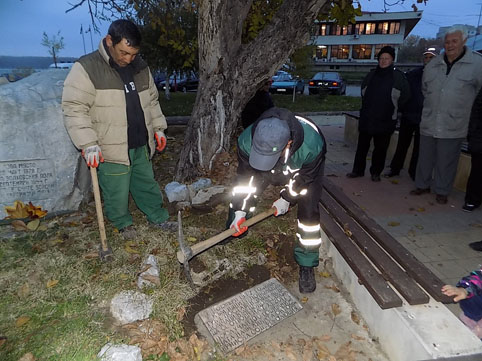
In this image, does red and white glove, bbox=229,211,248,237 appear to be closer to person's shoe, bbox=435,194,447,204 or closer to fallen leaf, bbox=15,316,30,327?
fallen leaf, bbox=15,316,30,327

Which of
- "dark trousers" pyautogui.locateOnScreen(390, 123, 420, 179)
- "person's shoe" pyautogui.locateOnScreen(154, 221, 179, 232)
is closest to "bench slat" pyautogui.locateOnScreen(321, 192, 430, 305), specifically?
"person's shoe" pyautogui.locateOnScreen(154, 221, 179, 232)

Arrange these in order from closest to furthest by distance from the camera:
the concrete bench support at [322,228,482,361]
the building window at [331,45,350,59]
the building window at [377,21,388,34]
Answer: the concrete bench support at [322,228,482,361] < the building window at [377,21,388,34] < the building window at [331,45,350,59]

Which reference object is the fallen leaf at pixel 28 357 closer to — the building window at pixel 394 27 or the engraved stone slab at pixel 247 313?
the engraved stone slab at pixel 247 313

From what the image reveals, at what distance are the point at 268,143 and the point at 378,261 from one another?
1.34 m

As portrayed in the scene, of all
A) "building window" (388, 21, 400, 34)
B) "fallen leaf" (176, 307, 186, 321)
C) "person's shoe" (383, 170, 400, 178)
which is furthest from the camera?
"building window" (388, 21, 400, 34)

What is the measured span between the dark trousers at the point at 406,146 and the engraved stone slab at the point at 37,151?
15.0 ft

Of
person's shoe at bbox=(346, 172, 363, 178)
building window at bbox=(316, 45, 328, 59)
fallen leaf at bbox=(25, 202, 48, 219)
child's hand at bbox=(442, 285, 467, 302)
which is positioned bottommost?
person's shoe at bbox=(346, 172, 363, 178)

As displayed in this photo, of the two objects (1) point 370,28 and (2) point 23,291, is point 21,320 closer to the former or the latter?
(2) point 23,291

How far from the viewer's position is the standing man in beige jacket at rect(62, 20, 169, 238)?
2.85 meters

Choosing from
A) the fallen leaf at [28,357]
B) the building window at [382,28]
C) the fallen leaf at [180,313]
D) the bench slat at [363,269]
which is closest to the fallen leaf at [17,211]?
the fallen leaf at [28,357]

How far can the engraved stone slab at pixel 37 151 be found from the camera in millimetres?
3662

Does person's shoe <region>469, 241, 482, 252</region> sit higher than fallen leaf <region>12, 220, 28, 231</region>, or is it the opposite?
fallen leaf <region>12, 220, 28, 231</region>

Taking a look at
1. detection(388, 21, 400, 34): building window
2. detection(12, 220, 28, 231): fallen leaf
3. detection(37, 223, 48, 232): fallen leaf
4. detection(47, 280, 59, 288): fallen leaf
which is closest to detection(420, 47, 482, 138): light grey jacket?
detection(47, 280, 59, 288): fallen leaf

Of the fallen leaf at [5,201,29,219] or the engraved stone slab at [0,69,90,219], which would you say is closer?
the engraved stone slab at [0,69,90,219]
